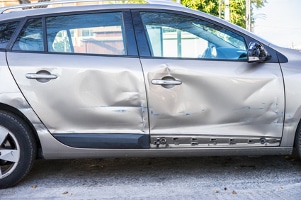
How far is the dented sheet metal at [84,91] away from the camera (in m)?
3.29

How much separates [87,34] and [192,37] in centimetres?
100

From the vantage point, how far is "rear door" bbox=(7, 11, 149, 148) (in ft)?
10.8

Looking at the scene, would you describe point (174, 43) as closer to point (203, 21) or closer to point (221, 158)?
Result: point (203, 21)

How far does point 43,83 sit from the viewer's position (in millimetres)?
3289

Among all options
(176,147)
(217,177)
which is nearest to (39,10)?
(176,147)

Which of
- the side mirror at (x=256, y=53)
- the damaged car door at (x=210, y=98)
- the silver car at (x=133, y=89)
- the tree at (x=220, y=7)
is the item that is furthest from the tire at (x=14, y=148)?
the tree at (x=220, y=7)

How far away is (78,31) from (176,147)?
144cm

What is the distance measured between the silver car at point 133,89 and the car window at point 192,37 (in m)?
0.01

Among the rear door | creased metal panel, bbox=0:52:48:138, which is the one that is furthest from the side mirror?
creased metal panel, bbox=0:52:48:138

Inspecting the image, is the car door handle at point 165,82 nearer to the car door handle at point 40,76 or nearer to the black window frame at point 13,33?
the car door handle at point 40,76

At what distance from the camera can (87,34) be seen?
347 cm

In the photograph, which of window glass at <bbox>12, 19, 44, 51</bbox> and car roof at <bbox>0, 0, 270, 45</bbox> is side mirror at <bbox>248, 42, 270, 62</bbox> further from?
window glass at <bbox>12, 19, 44, 51</bbox>

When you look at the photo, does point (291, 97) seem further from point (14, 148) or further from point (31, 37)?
point (14, 148)

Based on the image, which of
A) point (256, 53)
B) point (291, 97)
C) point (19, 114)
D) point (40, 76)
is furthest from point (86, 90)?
point (291, 97)
